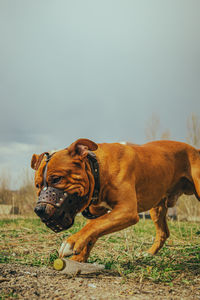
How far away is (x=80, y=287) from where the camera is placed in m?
2.14

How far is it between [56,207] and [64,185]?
19 cm

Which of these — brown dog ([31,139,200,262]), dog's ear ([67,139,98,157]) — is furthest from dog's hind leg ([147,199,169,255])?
dog's ear ([67,139,98,157])

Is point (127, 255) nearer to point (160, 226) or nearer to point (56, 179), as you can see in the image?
point (160, 226)

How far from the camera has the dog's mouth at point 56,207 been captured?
231 centimetres

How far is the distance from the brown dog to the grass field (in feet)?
1.59

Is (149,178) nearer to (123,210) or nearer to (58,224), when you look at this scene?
(123,210)

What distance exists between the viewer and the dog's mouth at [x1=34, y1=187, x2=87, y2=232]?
91.0 inches

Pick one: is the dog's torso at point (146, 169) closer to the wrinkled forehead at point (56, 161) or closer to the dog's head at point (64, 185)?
the dog's head at point (64, 185)

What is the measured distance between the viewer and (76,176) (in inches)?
97.0

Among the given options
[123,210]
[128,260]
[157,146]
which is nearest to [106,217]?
[123,210]

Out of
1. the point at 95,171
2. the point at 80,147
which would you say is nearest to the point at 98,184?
the point at 95,171

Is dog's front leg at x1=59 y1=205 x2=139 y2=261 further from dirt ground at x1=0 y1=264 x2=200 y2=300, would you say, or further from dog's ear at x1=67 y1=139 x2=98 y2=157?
dog's ear at x1=67 y1=139 x2=98 y2=157

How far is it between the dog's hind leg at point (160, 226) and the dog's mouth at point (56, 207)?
5.76 feet

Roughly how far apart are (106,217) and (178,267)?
40.4 inches
